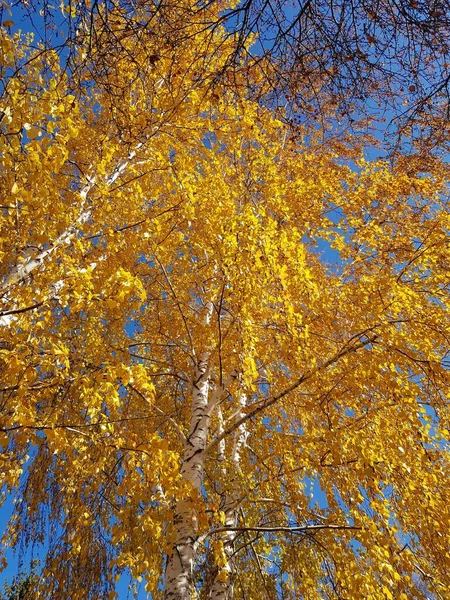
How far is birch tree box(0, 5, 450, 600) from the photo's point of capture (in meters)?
2.82

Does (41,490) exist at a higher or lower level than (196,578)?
higher

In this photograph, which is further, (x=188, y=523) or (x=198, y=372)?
Result: (x=198, y=372)

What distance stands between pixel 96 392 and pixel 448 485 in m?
3.38

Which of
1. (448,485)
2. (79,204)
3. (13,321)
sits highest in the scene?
(79,204)

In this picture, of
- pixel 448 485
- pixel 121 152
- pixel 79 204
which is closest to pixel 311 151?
pixel 121 152

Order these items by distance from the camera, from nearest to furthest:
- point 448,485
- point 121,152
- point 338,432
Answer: point 338,432 → point 448,485 → point 121,152

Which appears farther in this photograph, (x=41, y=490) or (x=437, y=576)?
(x=41, y=490)

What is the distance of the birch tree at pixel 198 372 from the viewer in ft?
9.27

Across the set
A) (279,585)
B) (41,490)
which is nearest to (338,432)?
(279,585)

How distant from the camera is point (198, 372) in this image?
14.9 ft

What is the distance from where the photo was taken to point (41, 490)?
5.18 meters

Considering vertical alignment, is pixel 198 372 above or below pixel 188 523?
above

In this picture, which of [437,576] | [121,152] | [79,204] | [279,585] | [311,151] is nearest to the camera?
[437,576]

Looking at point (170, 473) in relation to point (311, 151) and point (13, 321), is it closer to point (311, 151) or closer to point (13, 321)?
point (13, 321)
